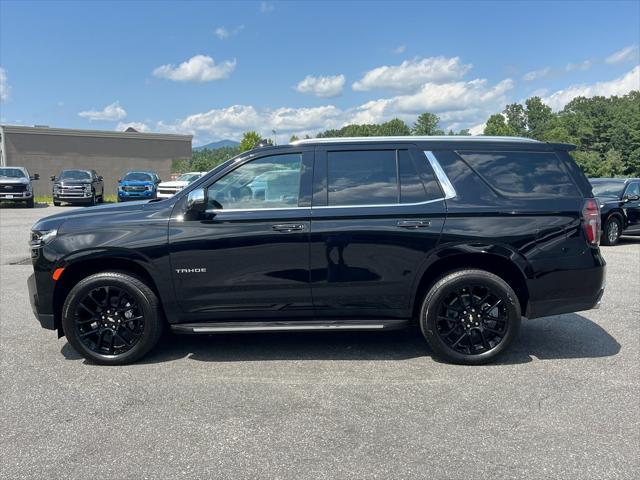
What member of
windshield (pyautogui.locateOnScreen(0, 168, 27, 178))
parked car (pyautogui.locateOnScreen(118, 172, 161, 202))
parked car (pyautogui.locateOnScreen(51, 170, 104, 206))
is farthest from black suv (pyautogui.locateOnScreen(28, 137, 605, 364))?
parked car (pyautogui.locateOnScreen(118, 172, 161, 202))

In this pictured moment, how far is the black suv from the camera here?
13.6ft

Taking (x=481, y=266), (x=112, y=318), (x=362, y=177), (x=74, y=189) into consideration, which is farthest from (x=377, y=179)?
(x=74, y=189)

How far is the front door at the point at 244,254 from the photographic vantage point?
163 inches

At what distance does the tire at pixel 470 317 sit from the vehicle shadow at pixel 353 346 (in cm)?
27

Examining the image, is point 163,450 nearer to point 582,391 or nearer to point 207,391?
point 207,391

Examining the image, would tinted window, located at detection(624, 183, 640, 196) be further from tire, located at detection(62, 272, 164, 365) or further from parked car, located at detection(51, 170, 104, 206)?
parked car, located at detection(51, 170, 104, 206)

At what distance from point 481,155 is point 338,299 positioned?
69.6 inches

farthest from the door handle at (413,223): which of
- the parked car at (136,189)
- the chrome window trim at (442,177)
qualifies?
the parked car at (136,189)

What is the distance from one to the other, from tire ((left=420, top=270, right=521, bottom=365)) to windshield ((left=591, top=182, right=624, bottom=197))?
31.5 ft

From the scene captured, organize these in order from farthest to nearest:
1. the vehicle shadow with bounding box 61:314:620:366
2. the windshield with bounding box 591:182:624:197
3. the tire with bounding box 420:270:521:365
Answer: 1. the windshield with bounding box 591:182:624:197
2. the vehicle shadow with bounding box 61:314:620:366
3. the tire with bounding box 420:270:521:365

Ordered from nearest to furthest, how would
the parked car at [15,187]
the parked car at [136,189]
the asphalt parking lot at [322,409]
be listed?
the asphalt parking lot at [322,409] < the parked car at [15,187] < the parked car at [136,189]

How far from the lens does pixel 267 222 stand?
415 cm

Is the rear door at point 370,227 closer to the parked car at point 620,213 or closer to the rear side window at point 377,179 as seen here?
the rear side window at point 377,179

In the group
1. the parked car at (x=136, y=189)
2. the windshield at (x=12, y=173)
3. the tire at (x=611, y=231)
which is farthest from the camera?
the parked car at (x=136, y=189)
